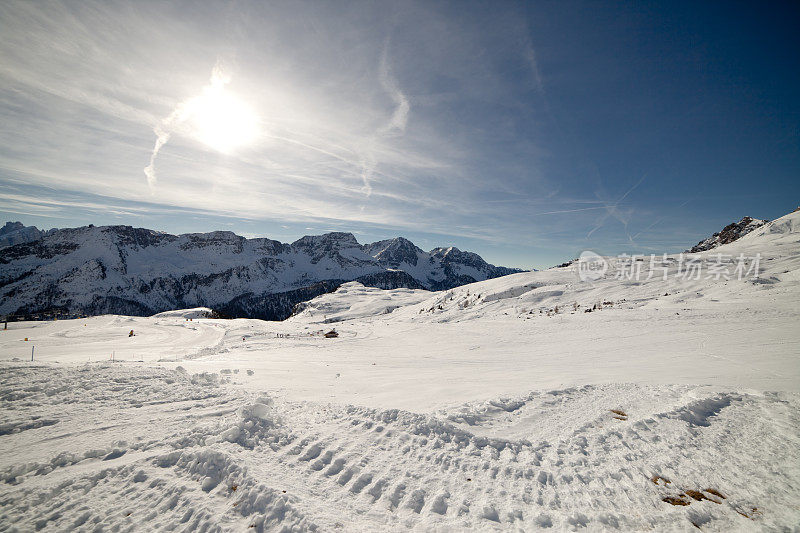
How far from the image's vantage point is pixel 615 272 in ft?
112

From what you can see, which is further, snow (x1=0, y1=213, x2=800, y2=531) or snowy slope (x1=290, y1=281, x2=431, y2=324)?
snowy slope (x1=290, y1=281, x2=431, y2=324)

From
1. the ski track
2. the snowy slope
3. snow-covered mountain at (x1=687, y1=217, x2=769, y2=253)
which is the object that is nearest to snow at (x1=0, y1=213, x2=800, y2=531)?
the ski track

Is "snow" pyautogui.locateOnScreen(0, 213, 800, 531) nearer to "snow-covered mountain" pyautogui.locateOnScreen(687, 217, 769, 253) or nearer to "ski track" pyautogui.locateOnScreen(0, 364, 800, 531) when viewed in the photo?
"ski track" pyautogui.locateOnScreen(0, 364, 800, 531)

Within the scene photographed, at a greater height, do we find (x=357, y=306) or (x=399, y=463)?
(x=399, y=463)

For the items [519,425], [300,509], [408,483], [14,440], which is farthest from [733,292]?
[14,440]

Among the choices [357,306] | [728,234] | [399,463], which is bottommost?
[357,306]

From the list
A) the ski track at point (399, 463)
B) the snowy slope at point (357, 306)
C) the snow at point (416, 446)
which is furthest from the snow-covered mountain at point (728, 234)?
the ski track at point (399, 463)

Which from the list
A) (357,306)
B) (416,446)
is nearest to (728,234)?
(357,306)


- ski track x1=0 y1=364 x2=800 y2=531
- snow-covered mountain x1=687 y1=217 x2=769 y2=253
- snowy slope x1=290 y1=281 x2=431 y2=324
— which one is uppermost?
snow-covered mountain x1=687 y1=217 x2=769 y2=253

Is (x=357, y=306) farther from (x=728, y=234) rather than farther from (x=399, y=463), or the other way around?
(x=728, y=234)

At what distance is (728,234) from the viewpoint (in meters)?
72.3

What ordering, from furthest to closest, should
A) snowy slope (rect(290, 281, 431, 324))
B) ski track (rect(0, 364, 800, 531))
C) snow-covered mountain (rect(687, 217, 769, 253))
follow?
snow-covered mountain (rect(687, 217, 769, 253)) < snowy slope (rect(290, 281, 431, 324)) < ski track (rect(0, 364, 800, 531))

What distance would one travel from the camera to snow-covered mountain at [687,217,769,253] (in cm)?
6870

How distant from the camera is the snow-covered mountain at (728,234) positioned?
68.7 meters
